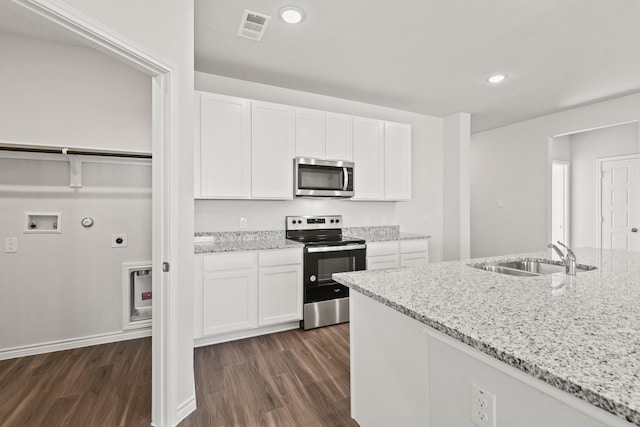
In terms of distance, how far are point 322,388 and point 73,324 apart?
2.23 metres

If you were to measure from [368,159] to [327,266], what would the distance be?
→ 142 centimetres

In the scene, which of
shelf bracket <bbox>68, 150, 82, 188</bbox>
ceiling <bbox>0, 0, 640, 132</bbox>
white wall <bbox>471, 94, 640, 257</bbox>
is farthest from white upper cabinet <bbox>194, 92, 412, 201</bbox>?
white wall <bbox>471, 94, 640, 257</bbox>

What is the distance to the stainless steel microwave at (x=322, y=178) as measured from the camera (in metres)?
3.23

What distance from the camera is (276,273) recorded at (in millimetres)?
2938

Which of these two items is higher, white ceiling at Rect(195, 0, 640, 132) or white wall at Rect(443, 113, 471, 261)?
white ceiling at Rect(195, 0, 640, 132)

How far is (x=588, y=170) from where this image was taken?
5.18 m

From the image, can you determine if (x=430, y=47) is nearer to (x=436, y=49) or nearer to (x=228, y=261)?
A: (x=436, y=49)

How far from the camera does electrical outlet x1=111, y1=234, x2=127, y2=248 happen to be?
9.08 feet

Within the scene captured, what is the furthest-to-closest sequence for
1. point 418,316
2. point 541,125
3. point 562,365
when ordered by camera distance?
point 541,125 → point 418,316 → point 562,365

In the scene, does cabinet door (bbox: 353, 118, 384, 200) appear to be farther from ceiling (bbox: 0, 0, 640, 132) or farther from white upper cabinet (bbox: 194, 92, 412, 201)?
ceiling (bbox: 0, 0, 640, 132)

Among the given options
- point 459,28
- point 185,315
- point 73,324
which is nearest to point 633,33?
point 459,28

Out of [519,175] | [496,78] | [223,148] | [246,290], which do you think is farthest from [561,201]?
[223,148]

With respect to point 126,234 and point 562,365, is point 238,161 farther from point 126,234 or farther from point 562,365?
point 562,365

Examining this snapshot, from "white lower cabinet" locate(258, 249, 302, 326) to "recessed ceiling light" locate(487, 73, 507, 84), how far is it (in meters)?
2.75
